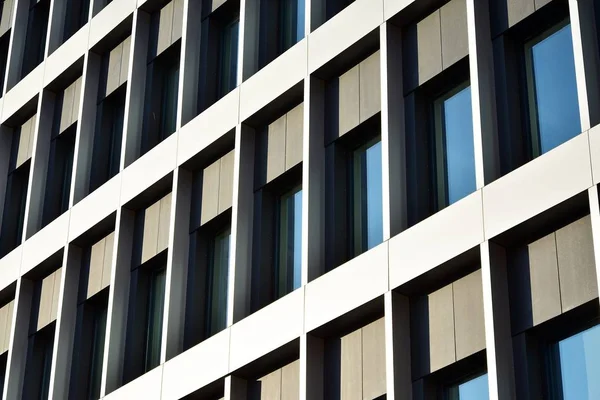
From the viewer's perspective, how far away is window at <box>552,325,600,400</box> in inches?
766

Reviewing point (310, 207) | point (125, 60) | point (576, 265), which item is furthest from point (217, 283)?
point (576, 265)

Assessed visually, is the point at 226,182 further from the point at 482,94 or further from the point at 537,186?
the point at 537,186

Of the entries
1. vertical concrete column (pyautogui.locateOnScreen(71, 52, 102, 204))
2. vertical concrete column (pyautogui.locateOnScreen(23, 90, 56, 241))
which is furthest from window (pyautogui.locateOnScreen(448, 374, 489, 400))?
vertical concrete column (pyautogui.locateOnScreen(23, 90, 56, 241))

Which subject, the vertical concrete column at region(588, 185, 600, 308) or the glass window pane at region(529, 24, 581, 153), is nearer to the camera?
the vertical concrete column at region(588, 185, 600, 308)

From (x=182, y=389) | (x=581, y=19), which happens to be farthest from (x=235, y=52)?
(x=581, y=19)

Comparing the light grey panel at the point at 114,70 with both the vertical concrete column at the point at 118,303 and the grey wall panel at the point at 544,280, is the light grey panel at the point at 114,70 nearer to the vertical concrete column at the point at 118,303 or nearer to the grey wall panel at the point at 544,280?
the vertical concrete column at the point at 118,303

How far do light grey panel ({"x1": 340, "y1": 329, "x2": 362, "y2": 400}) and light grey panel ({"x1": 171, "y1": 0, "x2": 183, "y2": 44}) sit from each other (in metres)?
10.7

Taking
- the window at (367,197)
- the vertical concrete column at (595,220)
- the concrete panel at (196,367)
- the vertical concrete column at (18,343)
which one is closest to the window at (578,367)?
Answer: the vertical concrete column at (595,220)

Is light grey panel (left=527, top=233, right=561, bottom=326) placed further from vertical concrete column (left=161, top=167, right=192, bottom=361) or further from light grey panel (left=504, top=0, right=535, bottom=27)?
vertical concrete column (left=161, top=167, right=192, bottom=361)

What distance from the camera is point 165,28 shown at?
32.3m

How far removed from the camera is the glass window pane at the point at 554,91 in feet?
70.4

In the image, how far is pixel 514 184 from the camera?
20.7 m

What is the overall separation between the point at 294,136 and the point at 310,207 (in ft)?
7.05

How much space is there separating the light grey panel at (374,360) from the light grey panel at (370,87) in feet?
13.3
